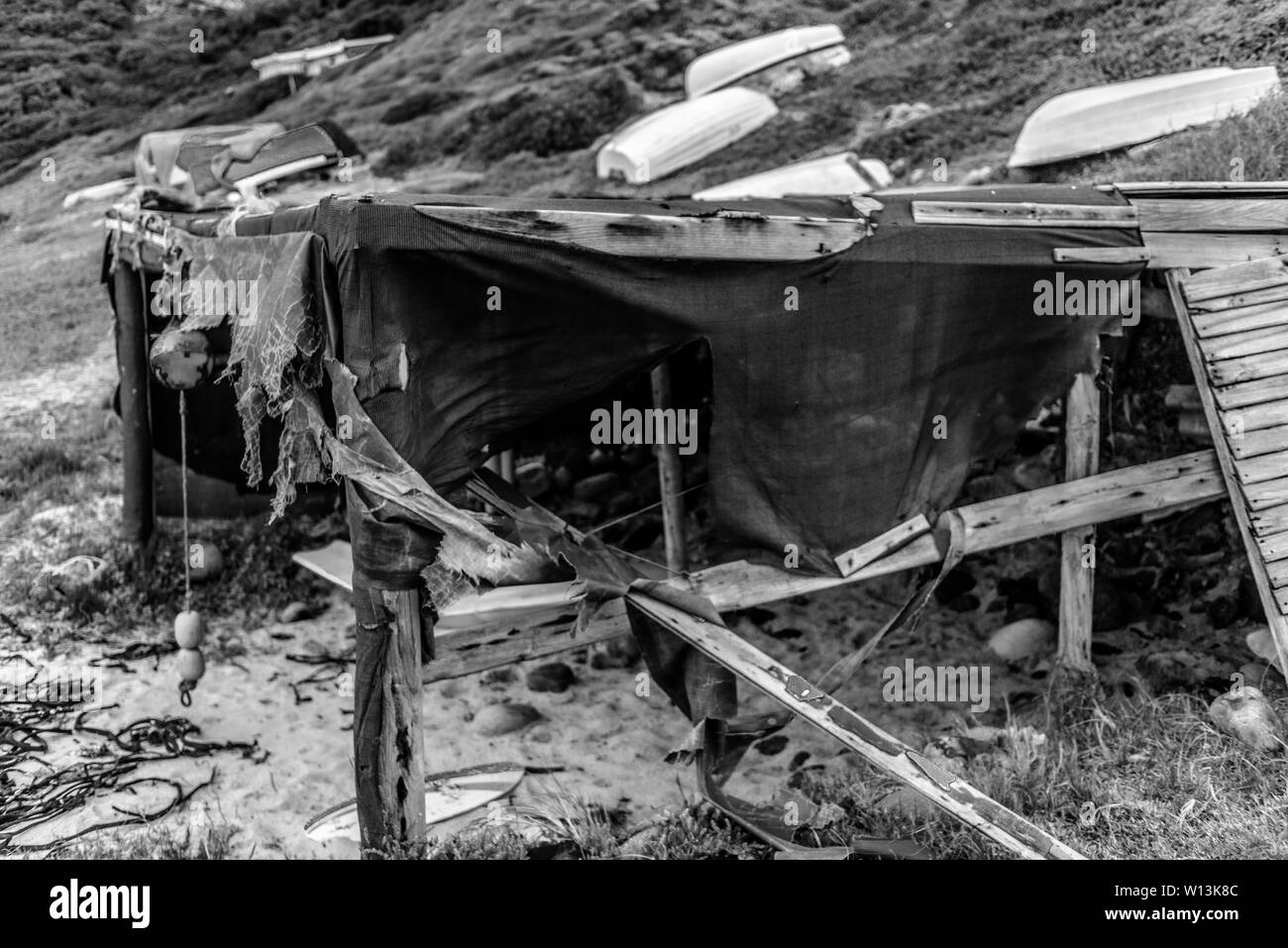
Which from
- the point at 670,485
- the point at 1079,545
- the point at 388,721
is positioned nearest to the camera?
the point at 388,721

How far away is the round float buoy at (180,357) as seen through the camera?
564cm

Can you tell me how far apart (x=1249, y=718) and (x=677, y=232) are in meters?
3.50

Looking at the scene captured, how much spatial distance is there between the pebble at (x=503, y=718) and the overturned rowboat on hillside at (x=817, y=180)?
6.25 m

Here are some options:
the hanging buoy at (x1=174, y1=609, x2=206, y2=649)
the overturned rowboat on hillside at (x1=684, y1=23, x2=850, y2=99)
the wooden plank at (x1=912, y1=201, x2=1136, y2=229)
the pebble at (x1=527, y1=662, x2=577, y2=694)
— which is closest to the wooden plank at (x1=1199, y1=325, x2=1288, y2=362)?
the wooden plank at (x1=912, y1=201, x2=1136, y2=229)

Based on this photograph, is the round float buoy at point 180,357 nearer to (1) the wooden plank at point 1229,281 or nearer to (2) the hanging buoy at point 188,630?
(2) the hanging buoy at point 188,630

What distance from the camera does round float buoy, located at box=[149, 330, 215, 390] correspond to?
18.5 ft

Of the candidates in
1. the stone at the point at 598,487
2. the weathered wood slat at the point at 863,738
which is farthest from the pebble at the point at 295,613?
the weathered wood slat at the point at 863,738

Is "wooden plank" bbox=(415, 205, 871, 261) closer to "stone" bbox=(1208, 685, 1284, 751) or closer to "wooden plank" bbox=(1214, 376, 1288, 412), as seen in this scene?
"wooden plank" bbox=(1214, 376, 1288, 412)

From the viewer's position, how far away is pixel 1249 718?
5.16 m

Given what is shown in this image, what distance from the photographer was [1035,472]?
767 centimetres

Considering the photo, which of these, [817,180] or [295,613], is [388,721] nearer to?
[295,613]

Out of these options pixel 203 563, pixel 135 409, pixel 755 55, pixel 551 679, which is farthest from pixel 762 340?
pixel 755 55

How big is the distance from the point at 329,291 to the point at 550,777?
2.99 meters

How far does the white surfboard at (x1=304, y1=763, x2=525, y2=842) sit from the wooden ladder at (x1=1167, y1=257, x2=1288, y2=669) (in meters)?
4.00
